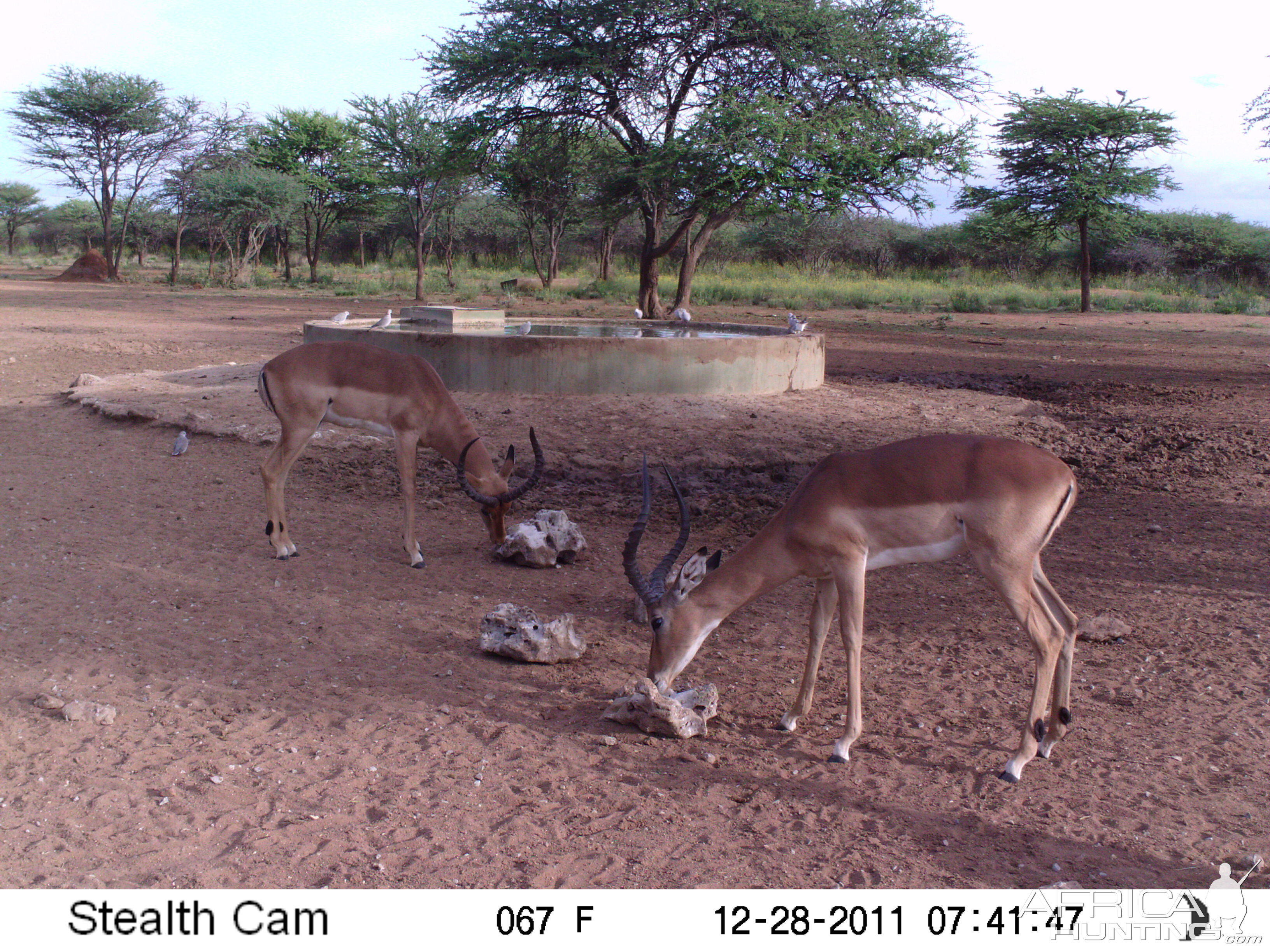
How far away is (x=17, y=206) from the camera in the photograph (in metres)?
57.1

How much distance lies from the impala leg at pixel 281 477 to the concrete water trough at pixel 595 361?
3.83m

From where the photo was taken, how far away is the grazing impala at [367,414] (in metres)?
6.41

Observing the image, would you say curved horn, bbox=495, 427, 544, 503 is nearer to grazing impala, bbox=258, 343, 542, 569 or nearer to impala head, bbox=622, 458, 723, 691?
grazing impala, bbox=258, 343, 542, 569

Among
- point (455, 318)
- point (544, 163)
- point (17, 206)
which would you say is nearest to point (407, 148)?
point (544, 163)

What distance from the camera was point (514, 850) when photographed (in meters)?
3.23

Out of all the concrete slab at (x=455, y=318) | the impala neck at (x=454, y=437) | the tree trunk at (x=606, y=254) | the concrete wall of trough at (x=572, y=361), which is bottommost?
the impala neck at (x=454, y=437)

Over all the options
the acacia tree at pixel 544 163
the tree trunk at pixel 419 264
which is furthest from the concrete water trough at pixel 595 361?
the tree trunk at pixel 419 264

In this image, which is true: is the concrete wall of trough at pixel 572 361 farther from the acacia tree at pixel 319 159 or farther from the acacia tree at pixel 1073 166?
the acacia tree at pixel 319 159

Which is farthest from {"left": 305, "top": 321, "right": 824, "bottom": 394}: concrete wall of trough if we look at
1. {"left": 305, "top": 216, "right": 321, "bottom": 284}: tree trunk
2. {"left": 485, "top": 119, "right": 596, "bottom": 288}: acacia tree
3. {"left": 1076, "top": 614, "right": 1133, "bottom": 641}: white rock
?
{"left": 305, "top": 216, "right": 321, "bottom": 284}: tree trunk

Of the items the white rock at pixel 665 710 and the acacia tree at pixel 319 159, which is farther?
the acacia tree at pixel 319 159

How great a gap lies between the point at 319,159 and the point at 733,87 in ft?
83.9

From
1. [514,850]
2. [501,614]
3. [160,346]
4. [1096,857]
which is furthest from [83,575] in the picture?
[160,346]

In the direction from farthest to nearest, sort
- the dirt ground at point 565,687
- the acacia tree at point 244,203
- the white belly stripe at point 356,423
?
the acacia tree at point 244,203, the white belly stripe at point 356,423, the dirt ground at point 565,687

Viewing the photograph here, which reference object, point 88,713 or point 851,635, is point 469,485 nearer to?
point 88,713
